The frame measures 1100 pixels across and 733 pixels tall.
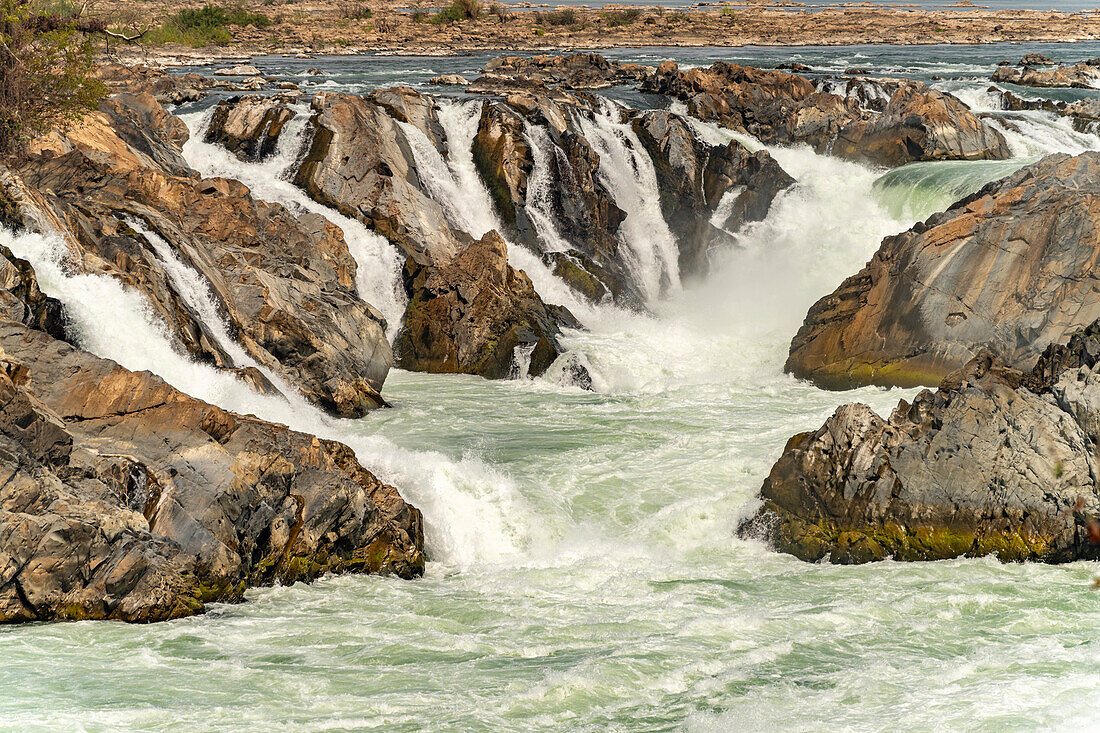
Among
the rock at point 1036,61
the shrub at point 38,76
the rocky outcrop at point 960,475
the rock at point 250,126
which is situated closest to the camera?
the rocky outcrop at point 960,475

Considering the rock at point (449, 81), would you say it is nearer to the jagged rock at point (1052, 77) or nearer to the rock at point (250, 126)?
the rock at point (250, 126)

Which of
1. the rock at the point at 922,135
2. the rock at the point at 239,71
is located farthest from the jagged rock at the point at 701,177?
the rock at the point at 239,71

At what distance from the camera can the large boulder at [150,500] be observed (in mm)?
11320

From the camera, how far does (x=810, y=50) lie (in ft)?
217

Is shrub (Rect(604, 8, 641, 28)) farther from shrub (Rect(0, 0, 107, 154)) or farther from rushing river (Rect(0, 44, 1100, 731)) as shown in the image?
rushing river (Rect(0, 44, 1100, 731))

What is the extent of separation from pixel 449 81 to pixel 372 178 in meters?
19.6

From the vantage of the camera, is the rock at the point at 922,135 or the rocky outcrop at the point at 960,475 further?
the rock at the point at 922,135

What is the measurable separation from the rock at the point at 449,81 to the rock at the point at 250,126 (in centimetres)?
1548

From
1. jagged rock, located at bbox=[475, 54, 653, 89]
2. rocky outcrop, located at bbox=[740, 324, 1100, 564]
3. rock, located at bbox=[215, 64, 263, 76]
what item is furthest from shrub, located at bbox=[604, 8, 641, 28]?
rocky outcrop, located at bbox=[740, 324, 1100, 564]

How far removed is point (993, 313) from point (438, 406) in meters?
11.1

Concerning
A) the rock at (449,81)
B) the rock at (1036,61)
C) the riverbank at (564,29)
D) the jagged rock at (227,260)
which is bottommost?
the jagged rock at (227,260)

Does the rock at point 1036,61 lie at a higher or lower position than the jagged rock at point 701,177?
higher

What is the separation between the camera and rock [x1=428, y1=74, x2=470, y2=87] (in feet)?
149

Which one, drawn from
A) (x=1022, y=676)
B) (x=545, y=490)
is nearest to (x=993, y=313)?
(x=545, y=490)
